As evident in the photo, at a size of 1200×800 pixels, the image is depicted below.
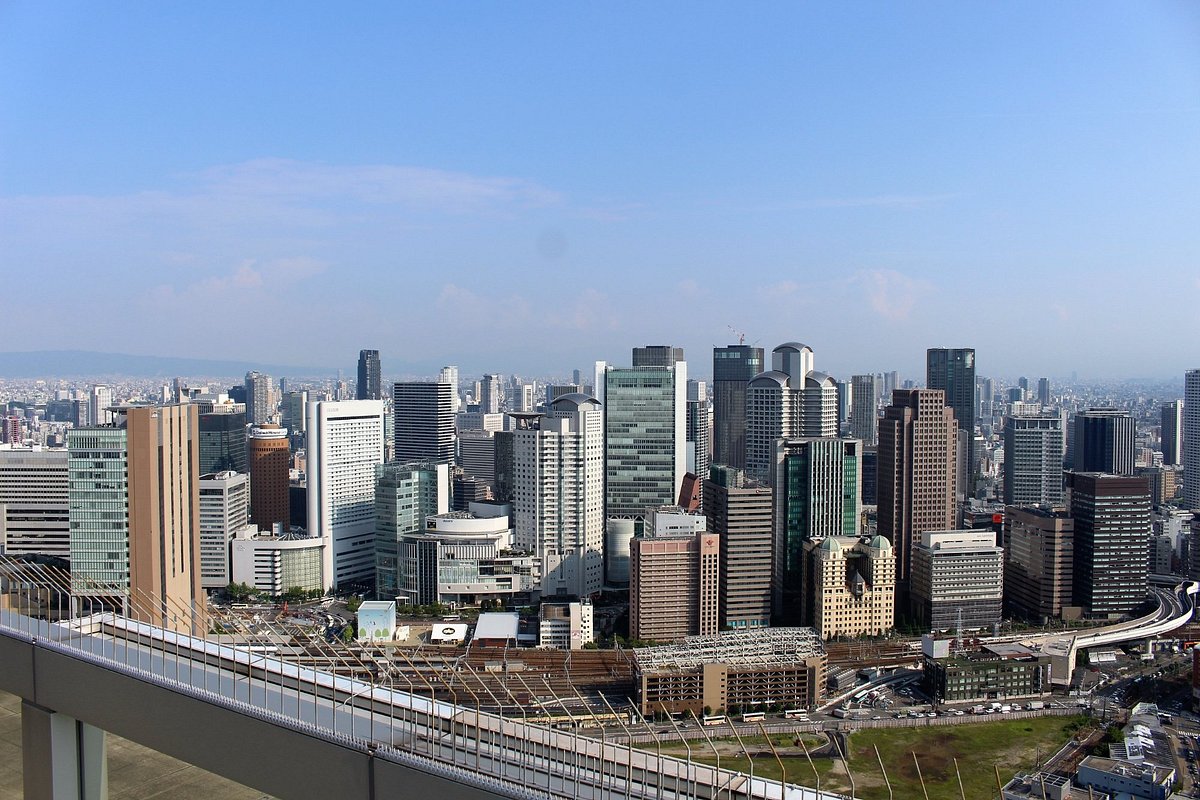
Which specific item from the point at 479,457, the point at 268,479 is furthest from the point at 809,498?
the point at 479,457

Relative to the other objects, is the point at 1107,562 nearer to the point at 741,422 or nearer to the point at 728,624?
the point at 728,624

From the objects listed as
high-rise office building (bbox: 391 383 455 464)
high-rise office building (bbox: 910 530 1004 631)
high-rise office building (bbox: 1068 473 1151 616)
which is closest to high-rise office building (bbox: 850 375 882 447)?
high-rise office building (bbox: 391 383 455 464)

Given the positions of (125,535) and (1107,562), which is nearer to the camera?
(125,535)

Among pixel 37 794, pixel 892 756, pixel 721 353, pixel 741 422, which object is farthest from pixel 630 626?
pixel 721 353

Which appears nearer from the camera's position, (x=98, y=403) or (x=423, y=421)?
(x=423, y=421)

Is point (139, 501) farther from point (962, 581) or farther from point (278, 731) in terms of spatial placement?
point (962, 581)

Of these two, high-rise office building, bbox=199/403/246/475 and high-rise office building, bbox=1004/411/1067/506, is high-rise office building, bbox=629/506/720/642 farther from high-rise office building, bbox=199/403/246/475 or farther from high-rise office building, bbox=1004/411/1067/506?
high-rise office building, bbox=199/403/246/475
